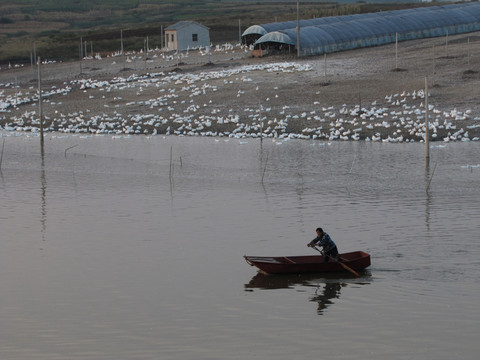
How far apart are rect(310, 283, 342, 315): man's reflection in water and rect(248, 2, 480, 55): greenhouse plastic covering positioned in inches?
1670

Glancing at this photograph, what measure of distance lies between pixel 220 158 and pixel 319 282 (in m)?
19.6

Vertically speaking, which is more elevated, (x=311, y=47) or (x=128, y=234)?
(x=311, y=47)

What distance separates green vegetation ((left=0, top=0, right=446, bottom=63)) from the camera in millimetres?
87750

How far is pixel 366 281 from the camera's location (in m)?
19.5

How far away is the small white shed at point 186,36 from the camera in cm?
7694

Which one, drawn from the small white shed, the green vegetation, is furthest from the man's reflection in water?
the green vegetation

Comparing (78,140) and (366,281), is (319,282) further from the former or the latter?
(78,140)

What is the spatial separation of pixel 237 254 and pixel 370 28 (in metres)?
46.3

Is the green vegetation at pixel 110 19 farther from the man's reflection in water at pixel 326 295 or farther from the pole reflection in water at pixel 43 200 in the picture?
the man's reflection in water at pixel 326 295

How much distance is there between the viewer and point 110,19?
132 m

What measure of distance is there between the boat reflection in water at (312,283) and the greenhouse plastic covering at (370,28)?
4179 centimetres

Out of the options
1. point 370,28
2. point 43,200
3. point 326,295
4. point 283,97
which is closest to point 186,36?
point 370,28

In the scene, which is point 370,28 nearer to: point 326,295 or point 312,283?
point 312,283

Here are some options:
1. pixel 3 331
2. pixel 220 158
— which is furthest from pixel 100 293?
pixel 220 158
